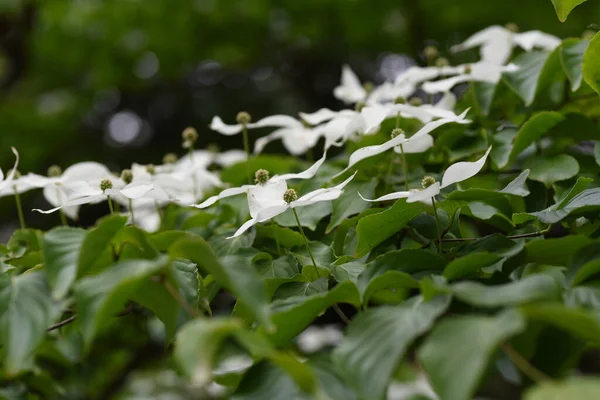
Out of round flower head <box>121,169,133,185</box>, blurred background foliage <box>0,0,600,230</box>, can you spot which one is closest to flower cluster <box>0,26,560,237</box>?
round flower head <box>121,169,133,185</box>

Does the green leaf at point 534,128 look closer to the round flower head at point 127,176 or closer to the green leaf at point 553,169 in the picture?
the green leaf at point 553,169

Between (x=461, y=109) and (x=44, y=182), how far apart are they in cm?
59

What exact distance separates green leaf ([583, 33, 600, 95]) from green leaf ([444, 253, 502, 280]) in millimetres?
246

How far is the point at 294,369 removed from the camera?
0.39 meters

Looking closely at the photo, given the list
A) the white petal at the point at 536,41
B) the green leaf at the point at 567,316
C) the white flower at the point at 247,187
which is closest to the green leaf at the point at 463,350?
the green leaf at the point at 567,316

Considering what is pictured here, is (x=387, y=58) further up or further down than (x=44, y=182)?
further down

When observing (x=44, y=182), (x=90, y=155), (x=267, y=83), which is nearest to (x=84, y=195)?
(x=44, y=182)

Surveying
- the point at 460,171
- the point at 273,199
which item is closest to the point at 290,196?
the point at 273,199

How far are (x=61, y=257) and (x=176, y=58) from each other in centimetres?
252

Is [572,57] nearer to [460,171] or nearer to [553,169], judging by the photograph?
[553,169]

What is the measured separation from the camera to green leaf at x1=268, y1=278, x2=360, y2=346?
495 millimetres

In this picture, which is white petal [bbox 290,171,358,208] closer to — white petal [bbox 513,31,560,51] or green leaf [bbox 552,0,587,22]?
green leaf [bbox 552,0,587,22]

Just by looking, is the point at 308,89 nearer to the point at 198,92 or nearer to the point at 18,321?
the point at 198,92

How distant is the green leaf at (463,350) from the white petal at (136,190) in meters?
0.39
